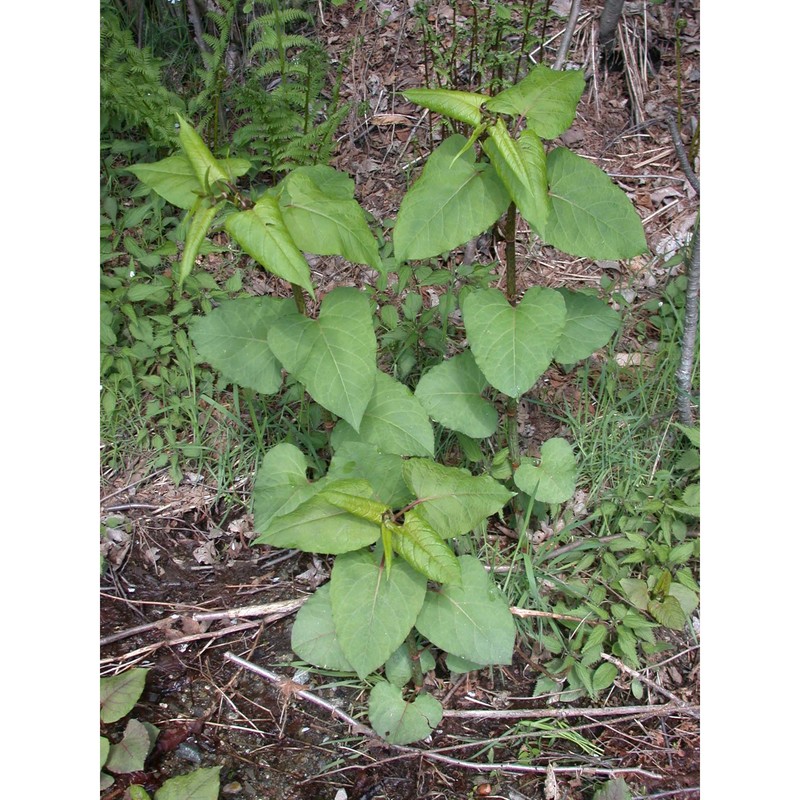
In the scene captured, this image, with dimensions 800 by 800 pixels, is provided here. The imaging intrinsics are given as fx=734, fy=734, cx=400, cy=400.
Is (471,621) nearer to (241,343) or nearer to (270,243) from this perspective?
(241,343)

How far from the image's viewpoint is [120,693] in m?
2.13

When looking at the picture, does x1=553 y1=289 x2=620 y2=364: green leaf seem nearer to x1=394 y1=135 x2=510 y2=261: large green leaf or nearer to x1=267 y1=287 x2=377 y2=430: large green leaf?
x1=394 y1=135 x2=510 y2=261: large green leaf

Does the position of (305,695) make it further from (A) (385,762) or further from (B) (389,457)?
(B) (389,457)

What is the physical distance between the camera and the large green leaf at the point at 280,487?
7.14 ft

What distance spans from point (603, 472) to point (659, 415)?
1.05 ft

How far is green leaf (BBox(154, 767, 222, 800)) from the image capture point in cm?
194

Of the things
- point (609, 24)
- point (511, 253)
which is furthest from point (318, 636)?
point (609, 24)

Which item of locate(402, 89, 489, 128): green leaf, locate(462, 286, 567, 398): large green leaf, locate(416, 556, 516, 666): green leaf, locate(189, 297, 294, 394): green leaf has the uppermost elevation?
locate(402, 89, 489, 128): green leaf

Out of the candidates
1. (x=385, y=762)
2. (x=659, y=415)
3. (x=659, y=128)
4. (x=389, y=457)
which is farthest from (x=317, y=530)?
(x=659, y=128)

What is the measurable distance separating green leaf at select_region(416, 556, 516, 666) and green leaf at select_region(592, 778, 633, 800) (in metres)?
0.40

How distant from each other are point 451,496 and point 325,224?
0.81 m

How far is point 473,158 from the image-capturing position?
2059 mm

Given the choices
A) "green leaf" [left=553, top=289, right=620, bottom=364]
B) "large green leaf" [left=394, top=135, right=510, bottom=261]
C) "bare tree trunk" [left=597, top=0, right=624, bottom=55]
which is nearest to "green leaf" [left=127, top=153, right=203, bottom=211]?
"large green leaf" [left=394, top=135, right=510, bottom=261]

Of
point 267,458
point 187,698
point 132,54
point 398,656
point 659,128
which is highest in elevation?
point 132,54
